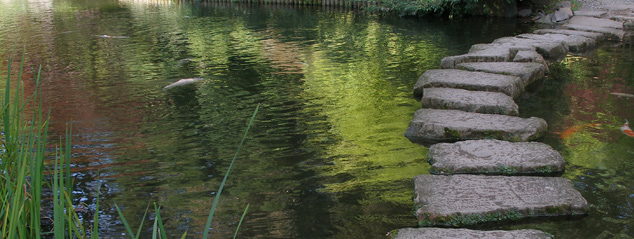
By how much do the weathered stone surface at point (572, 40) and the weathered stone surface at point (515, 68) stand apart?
1773 millimetres

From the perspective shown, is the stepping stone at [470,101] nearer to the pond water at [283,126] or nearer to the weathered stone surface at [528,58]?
the pond water at [283,126]

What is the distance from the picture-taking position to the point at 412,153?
3525mm

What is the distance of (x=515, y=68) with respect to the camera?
5203 mm

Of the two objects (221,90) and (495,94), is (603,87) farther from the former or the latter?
(221,90)

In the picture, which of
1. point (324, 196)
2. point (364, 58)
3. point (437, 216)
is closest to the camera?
point (437, 216)

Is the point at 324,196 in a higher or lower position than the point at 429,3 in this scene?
lower

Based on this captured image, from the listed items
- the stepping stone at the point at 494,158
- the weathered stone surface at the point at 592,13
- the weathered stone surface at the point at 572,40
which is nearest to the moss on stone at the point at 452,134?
the stepping stone at the point at 494,158

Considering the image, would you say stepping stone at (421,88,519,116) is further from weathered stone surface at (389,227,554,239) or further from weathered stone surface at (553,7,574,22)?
weathered stone surface at (553,7,574,22)

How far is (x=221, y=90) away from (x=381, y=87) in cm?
149

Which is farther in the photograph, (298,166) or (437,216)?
(298,166)

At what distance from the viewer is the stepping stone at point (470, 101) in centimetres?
407

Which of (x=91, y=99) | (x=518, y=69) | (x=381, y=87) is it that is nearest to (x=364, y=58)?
(x=381, y=87)

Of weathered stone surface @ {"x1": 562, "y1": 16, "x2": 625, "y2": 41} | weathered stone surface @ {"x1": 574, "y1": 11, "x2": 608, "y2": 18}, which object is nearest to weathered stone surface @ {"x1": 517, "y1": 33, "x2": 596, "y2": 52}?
weathered stone surface @ {"x1": 562, "y1": 16, "x2": 625, "y2": 41}

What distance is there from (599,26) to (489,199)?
6.80 meters
